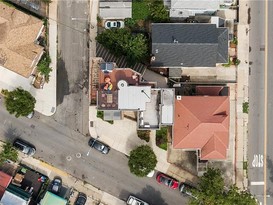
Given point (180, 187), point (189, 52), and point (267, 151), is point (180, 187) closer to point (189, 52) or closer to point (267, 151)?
point (267, 151)

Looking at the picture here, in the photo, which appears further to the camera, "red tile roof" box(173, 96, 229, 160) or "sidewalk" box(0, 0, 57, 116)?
"sidewalk" box(0, 0, 57, 116)

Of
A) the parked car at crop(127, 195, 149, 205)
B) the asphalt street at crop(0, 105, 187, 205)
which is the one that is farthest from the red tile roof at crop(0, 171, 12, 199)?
the parked car at crop(127, 195, 149, 205)

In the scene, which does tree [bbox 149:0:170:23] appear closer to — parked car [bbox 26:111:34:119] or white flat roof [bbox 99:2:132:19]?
white flat roof [bbox 99:2:132:19]

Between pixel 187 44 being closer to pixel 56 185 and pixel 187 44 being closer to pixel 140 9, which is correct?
pixel 140 9

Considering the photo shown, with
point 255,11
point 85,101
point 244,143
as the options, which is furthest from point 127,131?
point 255,11

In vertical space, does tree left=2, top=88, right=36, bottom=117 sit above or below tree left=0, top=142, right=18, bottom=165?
above

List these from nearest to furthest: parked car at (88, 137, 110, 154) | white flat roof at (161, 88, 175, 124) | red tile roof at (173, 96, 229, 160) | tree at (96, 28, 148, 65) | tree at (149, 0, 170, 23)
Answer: white flat roof at (161, 88, 175, 124) < red tile roof at (173, 96, 229, 160) < tree at (96, 28, 148, 65) < tree at (149, 0, 170, 23) < parked car at (88, 137, 110, 154)
